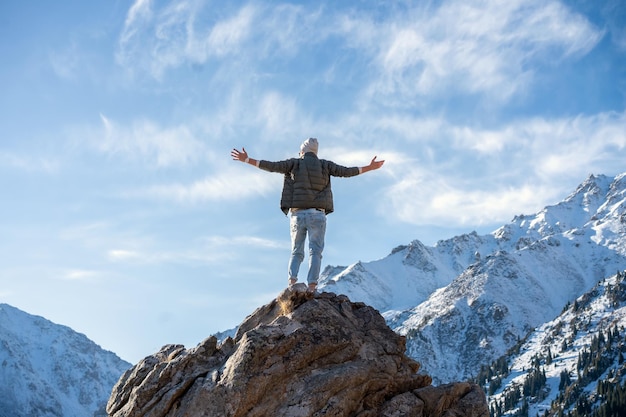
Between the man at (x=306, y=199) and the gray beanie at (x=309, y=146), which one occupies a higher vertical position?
the gray beanie at (x=309, y=146)

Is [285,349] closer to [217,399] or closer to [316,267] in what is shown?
[217,399]

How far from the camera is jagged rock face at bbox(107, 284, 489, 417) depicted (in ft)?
52.4

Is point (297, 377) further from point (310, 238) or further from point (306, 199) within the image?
point (306, 199)

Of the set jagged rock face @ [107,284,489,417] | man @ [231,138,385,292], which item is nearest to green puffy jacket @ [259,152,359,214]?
man @ [231,138,385,292]

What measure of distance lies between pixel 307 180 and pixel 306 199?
1.79ft

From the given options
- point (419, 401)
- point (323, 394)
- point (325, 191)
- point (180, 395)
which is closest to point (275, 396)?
point (323, 394)

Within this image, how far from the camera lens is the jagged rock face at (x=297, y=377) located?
16.0 meters

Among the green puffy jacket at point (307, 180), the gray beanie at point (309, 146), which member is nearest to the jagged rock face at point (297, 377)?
the green puffy jacket at point (307, 180)

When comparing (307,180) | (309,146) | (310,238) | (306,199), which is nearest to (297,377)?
(310,238)

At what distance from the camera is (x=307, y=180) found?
20016 mm

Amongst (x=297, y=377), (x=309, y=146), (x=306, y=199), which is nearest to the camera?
(x=297, y=377)

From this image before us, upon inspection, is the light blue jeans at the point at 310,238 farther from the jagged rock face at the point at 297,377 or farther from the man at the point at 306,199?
the jagged rock face at the point at 297,377

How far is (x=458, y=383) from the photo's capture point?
18.2 m

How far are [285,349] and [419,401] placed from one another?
133 inches
